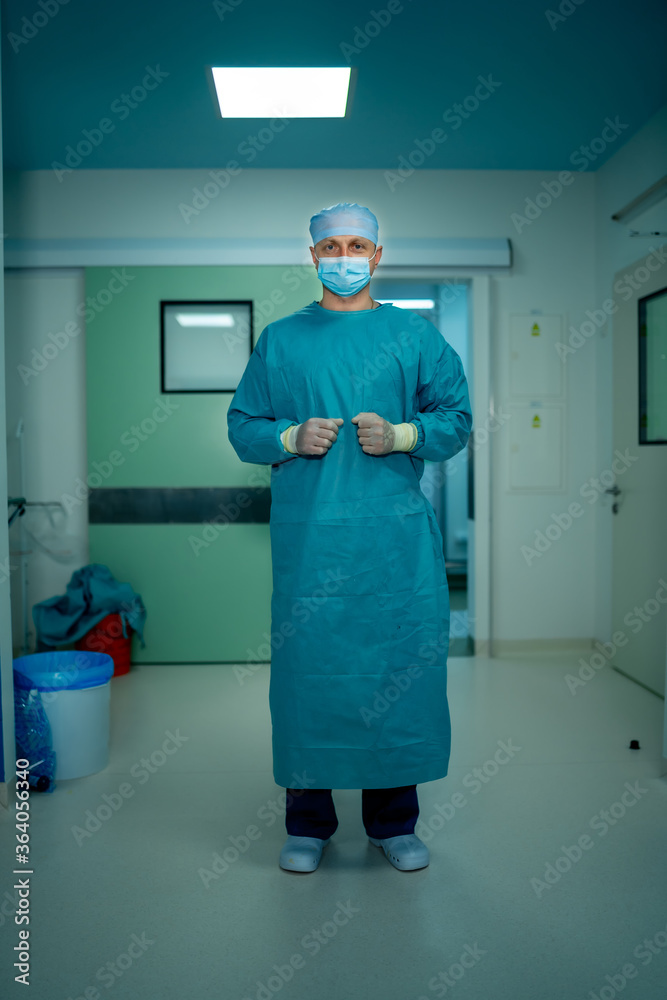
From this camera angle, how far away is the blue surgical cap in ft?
6.25

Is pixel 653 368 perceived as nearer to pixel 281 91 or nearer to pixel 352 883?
pixel 281 91

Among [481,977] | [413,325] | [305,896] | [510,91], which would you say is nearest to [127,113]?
[510,91]

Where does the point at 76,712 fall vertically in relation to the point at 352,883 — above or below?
above

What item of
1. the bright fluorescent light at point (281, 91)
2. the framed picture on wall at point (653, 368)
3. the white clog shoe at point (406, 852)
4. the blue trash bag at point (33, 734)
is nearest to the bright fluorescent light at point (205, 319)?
the bright fluorescent light at point (281, 91)

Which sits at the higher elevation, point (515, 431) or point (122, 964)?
point (515, 431)

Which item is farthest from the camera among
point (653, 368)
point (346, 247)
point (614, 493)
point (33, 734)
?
point (614, 493)

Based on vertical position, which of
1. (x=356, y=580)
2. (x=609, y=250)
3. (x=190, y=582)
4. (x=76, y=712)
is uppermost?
(x=609, y=250)

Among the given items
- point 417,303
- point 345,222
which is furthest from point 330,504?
point 417,303

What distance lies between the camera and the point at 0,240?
227cm

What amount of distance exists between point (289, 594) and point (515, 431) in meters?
2.46

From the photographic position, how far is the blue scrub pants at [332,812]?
1957 millimetres

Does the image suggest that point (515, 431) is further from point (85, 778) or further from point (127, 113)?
point (85, 778)

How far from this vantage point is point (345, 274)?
1.91 meters

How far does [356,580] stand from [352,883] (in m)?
0.73
